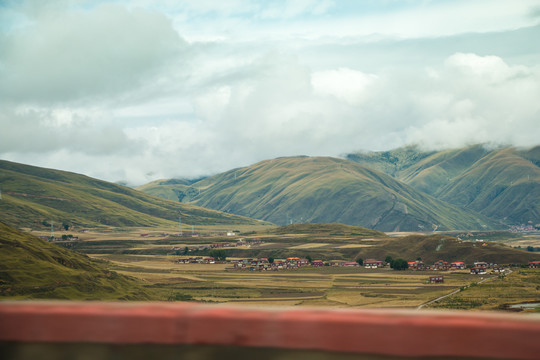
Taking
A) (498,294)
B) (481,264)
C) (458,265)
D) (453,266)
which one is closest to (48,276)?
(498,294)

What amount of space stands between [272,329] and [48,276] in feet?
322

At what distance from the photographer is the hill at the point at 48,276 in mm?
86269

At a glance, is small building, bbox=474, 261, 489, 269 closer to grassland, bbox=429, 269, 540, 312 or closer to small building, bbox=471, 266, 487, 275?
small building, bbox=471, 266, 487, 275

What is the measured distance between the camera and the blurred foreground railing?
5.00 m

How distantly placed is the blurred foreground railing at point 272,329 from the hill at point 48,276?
82863 mm

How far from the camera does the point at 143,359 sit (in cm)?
554

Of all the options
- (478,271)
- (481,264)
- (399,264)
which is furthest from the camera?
(399,264)

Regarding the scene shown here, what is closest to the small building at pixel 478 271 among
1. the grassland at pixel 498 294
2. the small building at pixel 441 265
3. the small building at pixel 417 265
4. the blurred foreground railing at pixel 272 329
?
the small building at pixel 441 265

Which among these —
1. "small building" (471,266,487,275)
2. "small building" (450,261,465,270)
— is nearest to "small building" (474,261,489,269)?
"small building" (450,261,465,270)

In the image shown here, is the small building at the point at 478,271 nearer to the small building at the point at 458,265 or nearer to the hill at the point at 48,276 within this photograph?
the small building at the point at 458,265

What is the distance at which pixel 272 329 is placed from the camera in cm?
536

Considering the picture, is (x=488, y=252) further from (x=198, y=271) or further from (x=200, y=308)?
(x=200, y=308)

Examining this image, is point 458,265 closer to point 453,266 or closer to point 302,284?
point 453,266

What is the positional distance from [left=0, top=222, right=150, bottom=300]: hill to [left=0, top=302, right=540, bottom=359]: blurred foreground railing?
82863mm
